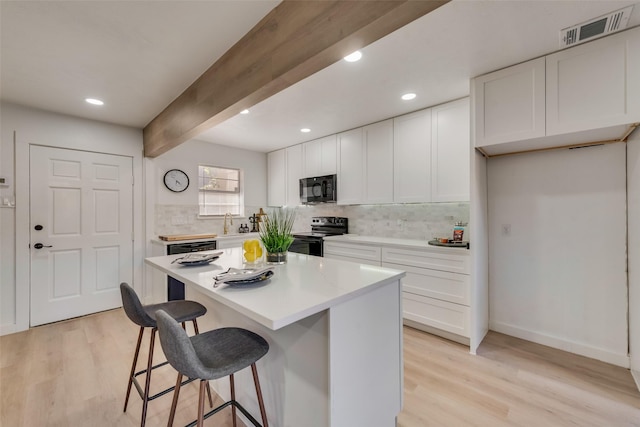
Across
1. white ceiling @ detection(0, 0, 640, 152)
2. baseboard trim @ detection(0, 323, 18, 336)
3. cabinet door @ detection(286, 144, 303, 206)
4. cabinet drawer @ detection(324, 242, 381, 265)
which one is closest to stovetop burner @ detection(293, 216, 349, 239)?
cabinet drawer @ detection(324, 242, 381, 265)

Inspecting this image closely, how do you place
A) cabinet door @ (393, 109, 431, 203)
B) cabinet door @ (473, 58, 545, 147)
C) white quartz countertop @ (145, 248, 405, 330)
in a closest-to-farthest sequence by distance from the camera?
white quartz countertop @ (145, 248, 405, 330), cabinet door @ (473, 58, 545, 147), cabinet door @ (393, 109, 431, 203)

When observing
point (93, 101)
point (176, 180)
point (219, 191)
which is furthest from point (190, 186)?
point (93, 101)

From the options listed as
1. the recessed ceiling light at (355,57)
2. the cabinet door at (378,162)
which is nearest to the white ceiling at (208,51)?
the recessed ceiling light at (355,57)

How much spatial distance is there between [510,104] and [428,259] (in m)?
1.49

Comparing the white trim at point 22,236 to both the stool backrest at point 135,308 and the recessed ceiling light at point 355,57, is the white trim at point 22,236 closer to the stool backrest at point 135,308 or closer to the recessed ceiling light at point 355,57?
the stool backrest at point 135,308

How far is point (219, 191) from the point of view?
456 centimetres

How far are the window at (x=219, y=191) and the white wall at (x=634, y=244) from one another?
4.60m

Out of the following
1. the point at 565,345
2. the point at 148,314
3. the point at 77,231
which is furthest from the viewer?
the point at 77,231

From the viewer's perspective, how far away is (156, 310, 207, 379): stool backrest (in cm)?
99

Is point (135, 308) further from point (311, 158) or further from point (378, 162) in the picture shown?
point (311, 158)

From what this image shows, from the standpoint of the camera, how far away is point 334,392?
1.15 metres

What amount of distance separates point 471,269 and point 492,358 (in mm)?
741

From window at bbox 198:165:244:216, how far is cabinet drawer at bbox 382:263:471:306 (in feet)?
10.1

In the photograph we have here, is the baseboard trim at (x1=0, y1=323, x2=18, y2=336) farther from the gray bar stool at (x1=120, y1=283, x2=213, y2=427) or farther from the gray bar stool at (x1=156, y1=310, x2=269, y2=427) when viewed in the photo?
the gray bar stool at (x1=156, y1=310, x2=269, y2=427)
